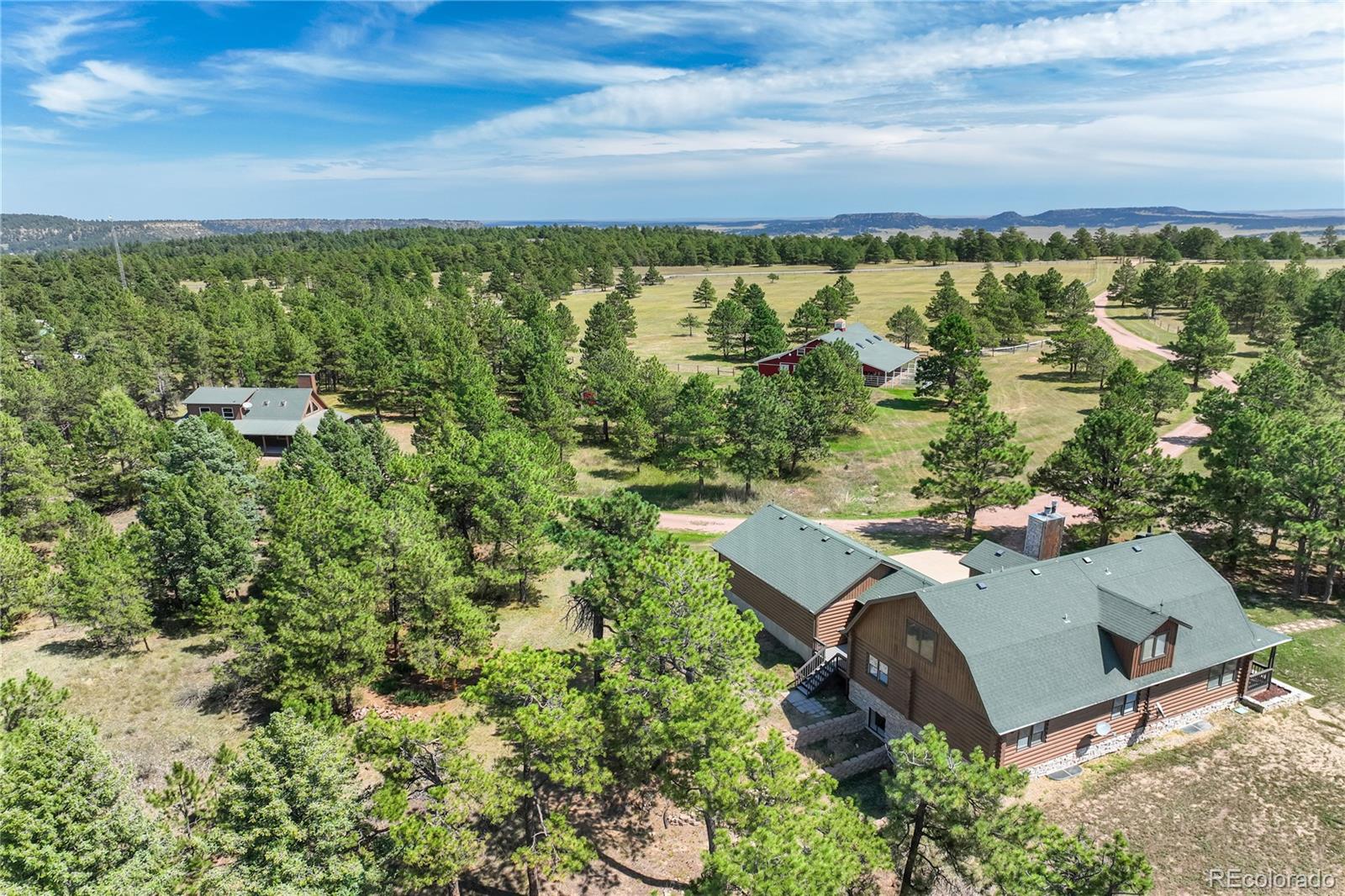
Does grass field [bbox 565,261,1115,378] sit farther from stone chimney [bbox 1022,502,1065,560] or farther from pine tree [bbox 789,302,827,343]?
stone chimney [bbox 1022,502,1065,560]

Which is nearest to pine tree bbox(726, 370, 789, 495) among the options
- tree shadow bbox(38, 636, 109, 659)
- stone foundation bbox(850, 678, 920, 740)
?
stone foundation bbox(850, 678, 920, 740)

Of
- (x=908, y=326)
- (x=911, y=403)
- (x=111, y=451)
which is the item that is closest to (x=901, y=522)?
(x=911, y=403)

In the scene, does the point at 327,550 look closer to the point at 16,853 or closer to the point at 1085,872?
the point at 16,853

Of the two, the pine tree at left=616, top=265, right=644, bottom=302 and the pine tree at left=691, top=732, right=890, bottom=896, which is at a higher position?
the pine tree at left=616, top=265, right=644, bottom=302

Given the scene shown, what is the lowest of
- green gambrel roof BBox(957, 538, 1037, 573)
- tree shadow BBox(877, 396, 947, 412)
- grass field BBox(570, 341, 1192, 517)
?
grass field BBox(570, 341, 1192, 517)

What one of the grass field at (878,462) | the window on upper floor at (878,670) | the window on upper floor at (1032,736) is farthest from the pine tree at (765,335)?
the window on upper floor at (1032,736)

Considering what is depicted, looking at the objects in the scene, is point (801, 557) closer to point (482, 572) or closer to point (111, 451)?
point (482, 572)
